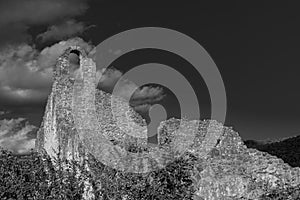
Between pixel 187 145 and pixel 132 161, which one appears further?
pixel 187 145

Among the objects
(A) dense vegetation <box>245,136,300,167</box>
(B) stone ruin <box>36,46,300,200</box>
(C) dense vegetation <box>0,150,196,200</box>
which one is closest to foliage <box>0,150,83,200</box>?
(C) dense vegetation <box>0,150,196,200</box>

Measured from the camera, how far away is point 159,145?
59.2ft

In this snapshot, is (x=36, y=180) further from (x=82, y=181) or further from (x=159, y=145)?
(x=159, y=145)

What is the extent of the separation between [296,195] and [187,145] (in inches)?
186

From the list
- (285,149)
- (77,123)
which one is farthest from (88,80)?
(285,149)

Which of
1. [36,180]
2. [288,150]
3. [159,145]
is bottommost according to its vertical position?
[36,180]

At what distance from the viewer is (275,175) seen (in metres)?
19.1

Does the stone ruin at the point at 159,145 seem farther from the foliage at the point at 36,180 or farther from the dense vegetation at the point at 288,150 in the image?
the dense vegetation at the point at 288,150

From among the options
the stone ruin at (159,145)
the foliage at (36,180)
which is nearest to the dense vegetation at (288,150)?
the stone ruin at (159,145)

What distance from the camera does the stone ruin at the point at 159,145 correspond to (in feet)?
57.7

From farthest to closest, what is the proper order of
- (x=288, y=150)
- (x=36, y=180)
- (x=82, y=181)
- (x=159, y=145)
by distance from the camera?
(x=288, y=150), (x=159, y=145), (x=36, y=180), (x=82, y=181)

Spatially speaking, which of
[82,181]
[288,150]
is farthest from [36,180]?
[288,150]

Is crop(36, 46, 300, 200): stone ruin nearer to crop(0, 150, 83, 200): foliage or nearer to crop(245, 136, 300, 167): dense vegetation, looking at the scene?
crop(0, 150, 83, 200): foliage

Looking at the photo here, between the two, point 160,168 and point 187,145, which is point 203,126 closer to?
point 187,145
